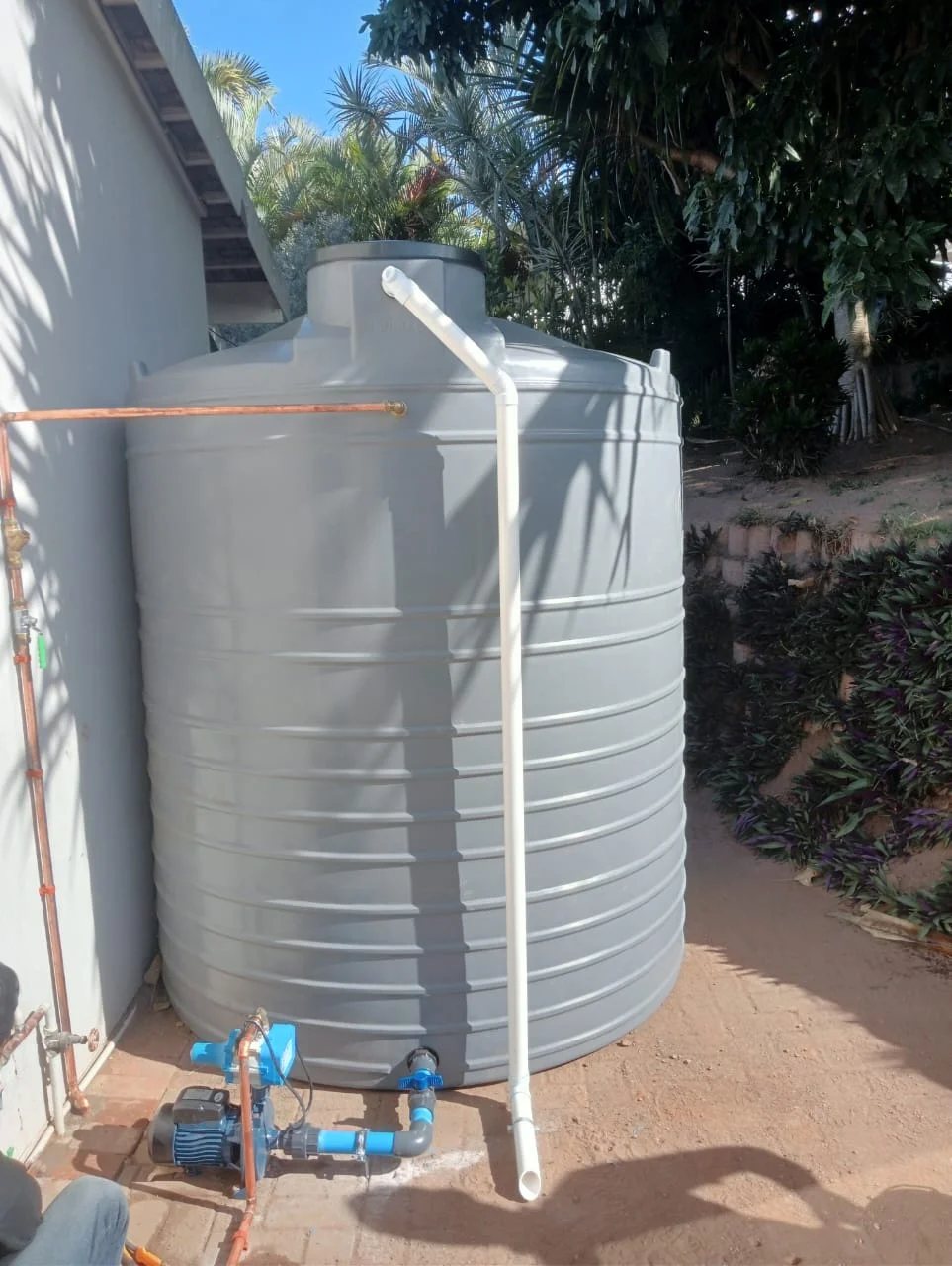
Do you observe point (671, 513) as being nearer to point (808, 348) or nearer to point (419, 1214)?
point (419, 1214)

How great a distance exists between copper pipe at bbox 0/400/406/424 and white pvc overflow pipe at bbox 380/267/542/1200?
0.25 m

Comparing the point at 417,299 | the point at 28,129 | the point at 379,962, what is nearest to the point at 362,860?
the point at 379,962

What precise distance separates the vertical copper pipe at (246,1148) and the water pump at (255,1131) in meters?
0.05

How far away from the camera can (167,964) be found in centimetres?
340

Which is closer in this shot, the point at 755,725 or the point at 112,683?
the point at 112,683

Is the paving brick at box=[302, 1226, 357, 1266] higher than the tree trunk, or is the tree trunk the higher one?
the tree trunk

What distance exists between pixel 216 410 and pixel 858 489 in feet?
16.6

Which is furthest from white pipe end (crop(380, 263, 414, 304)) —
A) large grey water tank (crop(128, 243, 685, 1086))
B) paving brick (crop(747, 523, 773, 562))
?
paving brick (crop(747, 523, 773, 562))

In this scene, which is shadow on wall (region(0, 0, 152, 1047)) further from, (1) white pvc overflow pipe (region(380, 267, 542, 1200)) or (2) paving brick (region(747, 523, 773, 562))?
(2) paving brick (region(747, 523, 773, 562))

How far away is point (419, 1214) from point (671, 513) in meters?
2.32

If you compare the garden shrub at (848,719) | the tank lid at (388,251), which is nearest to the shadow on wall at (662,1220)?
the garden shrub at (848,719)

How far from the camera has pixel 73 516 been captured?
9.94ft

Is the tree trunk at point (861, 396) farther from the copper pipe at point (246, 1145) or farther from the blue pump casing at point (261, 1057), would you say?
the copper pipe at point (246, 1145)

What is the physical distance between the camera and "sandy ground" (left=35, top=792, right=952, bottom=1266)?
7.98 feet
